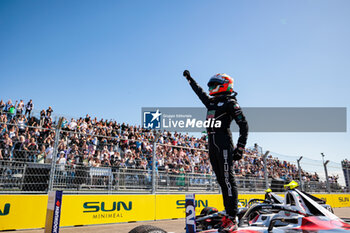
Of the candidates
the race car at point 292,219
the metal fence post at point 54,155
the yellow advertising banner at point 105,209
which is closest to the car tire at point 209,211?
the race car at point 292,219

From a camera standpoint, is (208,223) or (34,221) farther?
(34,221)

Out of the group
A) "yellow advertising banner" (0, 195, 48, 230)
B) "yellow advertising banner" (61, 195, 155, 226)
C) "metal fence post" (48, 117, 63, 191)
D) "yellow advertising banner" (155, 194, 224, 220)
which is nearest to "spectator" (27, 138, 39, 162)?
"metal fence post" (48, 117, 63, 191)

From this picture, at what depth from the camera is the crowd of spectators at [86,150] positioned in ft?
21.0

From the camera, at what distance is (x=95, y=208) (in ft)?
21.9

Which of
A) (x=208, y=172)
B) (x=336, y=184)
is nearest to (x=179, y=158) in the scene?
(x=208, y=172)

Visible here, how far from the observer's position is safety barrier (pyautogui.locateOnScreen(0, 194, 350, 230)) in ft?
18.5

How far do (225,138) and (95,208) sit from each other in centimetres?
499

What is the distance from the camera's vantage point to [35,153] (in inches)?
259

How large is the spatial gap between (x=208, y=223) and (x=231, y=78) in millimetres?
2048

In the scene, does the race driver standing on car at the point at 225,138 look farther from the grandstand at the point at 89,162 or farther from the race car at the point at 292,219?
the grandstand at the point at 89,162

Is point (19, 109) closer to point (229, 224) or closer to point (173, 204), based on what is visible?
point (173, 204)

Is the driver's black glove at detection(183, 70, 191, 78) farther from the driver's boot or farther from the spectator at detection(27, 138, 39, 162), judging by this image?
the spectator at detection(27, 138, 39, 162)

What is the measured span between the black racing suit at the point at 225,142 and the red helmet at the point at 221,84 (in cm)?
10

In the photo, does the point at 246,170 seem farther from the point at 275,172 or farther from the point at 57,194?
the point at 57,194
